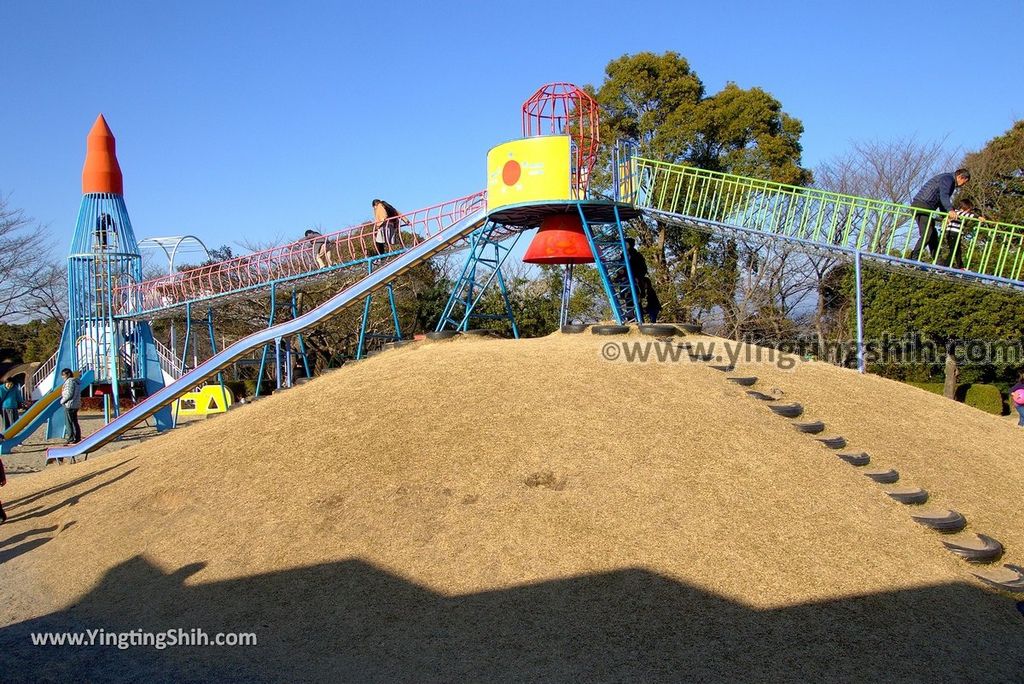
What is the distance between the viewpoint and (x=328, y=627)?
761cm

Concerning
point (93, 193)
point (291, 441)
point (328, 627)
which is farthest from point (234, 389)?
point (328, 627)

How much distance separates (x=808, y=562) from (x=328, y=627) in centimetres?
484

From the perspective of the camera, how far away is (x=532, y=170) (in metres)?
17.7

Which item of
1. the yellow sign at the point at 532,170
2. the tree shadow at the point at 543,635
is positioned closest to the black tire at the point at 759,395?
the tree shadow at the point at 543,635

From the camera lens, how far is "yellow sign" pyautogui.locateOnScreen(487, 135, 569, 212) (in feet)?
57.3

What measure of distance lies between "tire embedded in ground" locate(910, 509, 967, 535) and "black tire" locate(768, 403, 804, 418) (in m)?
2.83

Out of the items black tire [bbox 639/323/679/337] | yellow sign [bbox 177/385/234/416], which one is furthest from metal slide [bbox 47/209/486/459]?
yellow sign [bbox 177/385/234/416]

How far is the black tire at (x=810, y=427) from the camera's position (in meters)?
11.3

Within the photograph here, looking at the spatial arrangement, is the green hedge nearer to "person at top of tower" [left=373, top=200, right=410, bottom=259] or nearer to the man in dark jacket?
the man in dark jacket

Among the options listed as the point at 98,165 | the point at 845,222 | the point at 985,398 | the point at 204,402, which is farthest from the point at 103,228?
the point at 985,398

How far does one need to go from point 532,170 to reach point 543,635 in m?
12.3

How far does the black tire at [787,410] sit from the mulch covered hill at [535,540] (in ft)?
1.33

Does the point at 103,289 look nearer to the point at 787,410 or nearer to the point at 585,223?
the point at 585,223

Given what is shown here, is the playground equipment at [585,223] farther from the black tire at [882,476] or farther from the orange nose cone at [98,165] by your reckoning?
the orange nose cone at [98,165]
